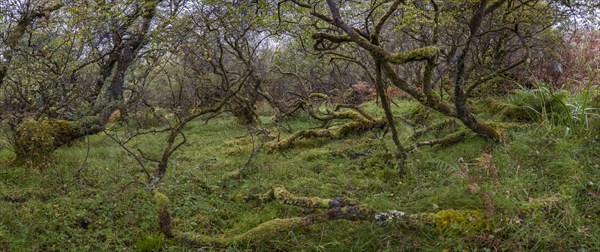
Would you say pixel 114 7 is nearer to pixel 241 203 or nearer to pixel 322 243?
pixel 241 203

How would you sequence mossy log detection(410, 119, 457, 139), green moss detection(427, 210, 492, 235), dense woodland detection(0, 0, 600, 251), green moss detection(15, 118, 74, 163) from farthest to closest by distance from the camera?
mossy log detection(410, 119, 457, 139)
green moss detection(15, 118, 74, 163)
dense woodland detection(0, 0, 600, 251)
green moss detection(427, 210, 492, 235)

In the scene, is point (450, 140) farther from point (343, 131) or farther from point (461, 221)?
point (461, 221)

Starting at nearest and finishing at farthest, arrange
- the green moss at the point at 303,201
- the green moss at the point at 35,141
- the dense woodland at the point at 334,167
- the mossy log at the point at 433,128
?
the dense woodland at the point at 334,167 < the green moss at the point at 303,201 < the green moss at the point at 35,141 < the mossy log at the point at 433,128

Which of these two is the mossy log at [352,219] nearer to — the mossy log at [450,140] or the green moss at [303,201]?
the green moss at [303,201]

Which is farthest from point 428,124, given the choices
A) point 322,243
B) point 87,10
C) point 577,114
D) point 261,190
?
point 87,10

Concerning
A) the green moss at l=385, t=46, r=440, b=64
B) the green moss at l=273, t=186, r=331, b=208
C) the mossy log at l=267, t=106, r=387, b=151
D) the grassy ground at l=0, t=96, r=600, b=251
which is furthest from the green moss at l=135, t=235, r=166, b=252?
the mossy log at l=267, t=106, r=387, b=151

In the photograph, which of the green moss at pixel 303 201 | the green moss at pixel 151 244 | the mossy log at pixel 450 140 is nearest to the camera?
the green moss at pixel 303 201

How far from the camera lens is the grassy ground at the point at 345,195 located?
9.35 ft

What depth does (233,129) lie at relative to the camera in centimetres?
977

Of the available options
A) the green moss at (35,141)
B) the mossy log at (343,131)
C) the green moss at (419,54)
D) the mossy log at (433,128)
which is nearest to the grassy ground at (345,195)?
the mossy log at (433,128)

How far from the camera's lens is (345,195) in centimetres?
415

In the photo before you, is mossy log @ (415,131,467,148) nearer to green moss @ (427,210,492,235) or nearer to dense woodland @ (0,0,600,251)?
dense woodland @ (0,0,600,251)

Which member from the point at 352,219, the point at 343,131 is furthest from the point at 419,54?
the point at 343,131

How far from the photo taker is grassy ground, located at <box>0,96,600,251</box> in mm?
2850
